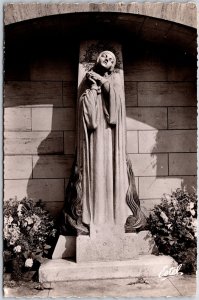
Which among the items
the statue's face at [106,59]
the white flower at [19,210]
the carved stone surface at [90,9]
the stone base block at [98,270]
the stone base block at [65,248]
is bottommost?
the stone base block at [98,270]

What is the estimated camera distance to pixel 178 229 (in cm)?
445

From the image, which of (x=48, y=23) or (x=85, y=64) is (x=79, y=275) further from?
(x=48, y=23)

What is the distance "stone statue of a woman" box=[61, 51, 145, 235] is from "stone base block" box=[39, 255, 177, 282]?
359mm

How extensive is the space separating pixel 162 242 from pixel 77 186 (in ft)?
3.78

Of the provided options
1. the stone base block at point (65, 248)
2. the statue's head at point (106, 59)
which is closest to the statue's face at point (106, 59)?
the statue's head at point (106, 59)

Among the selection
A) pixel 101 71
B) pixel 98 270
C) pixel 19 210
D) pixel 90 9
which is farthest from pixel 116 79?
pixel 98 270

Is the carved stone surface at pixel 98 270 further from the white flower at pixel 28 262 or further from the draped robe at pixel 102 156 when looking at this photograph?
the draped robe at pixel 102 156

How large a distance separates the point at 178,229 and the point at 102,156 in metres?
1.22

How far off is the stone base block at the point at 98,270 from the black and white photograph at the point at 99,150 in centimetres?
1

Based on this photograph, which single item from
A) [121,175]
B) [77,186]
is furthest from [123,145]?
[77,186]

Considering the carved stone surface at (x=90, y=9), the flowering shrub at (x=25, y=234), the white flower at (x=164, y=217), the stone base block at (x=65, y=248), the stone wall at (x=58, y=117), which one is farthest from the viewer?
the stone wall at (x=58, y=117)

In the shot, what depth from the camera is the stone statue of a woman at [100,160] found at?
13.6 ft

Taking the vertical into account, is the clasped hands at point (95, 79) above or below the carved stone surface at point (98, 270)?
above

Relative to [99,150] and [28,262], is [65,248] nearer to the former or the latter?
[28,262]
